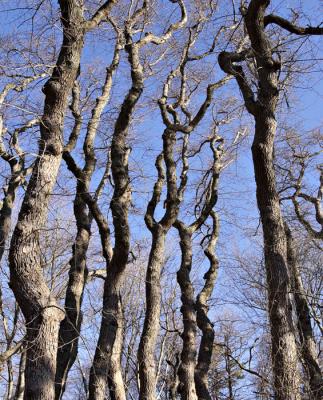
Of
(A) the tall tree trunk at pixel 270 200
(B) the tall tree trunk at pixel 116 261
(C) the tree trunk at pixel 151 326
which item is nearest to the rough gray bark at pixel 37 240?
(B) the tall tree trunk at pixel 116 261

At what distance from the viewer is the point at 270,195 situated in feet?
19.9

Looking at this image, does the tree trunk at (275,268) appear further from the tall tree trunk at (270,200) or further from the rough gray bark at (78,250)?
the rough gray bark at (78,250)

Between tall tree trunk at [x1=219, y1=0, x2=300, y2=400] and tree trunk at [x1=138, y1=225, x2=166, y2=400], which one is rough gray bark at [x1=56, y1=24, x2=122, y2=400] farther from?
tall tree trunk at [x1=219, y1=0, x2=300, y2=400]

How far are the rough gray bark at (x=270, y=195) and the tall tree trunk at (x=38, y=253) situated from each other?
2239mm

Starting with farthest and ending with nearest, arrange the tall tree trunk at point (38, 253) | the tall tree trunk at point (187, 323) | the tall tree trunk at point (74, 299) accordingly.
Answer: the tall tree trunk at point (187, 323) → the tall tree trunk at point (74, 299) → the tall tree trunk at point (38, 253)

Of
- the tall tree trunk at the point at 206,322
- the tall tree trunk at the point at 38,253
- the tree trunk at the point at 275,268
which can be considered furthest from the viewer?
the tall tree trunk at the point at 206,322

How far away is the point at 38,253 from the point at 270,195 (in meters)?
2.82

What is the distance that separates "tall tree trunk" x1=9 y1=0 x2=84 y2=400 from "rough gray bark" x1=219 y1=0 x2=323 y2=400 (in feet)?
7.35

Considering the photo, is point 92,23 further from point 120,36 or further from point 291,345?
point 291,345

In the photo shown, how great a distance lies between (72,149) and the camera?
845 cm

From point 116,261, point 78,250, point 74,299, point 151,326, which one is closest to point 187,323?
point 151,326

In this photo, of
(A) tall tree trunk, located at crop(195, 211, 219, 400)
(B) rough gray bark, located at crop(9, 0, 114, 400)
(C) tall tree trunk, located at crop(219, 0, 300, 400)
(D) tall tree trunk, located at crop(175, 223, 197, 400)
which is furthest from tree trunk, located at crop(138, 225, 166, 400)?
(B) rough gray bark, located at crop(9, 0, 114, 400)

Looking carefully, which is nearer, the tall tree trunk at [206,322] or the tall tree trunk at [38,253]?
the tall tree trunk at [38,253]

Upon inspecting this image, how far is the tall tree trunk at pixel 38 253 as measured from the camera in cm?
435
